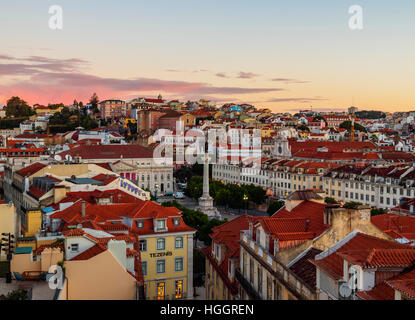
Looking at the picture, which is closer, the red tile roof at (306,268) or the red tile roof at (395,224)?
the red tile roof at (306,268)

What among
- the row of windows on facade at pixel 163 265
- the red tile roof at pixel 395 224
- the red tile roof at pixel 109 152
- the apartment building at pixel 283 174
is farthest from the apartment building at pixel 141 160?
the red tile roof at pixel 395 224

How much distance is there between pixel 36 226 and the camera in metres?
27.6

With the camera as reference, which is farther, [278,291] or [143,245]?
[143,245]

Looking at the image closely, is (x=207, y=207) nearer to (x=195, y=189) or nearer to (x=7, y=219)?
(x=195, y=189)

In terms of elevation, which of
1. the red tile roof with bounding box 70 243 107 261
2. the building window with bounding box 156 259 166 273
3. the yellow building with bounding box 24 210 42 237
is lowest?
the building window with bounding box 156 259 166 273

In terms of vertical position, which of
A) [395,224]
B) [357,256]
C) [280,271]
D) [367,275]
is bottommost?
[395,224]

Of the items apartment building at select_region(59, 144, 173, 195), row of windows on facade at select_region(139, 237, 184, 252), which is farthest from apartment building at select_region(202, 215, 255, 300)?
apartment building at select_region(59, 144, 173, 195)

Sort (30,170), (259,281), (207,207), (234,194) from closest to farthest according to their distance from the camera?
(259,281)
(30,170)
(207,207)
(234,194)

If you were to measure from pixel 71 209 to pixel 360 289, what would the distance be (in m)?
22.3

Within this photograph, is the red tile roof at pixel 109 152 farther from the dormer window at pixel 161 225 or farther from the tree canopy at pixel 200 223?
the dormer window at pixel 161 225

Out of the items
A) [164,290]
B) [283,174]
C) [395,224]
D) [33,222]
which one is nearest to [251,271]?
[164,290]

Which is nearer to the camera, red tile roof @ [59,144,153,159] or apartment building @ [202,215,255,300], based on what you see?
apartment building @ [202,215,255,300]

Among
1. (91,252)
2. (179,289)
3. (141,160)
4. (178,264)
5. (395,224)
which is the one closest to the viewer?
(91,252)

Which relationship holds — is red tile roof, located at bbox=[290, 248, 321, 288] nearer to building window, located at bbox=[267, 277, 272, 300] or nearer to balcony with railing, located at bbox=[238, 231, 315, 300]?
balcony with railing, located at bbox=[238, 231, 315, 300]
